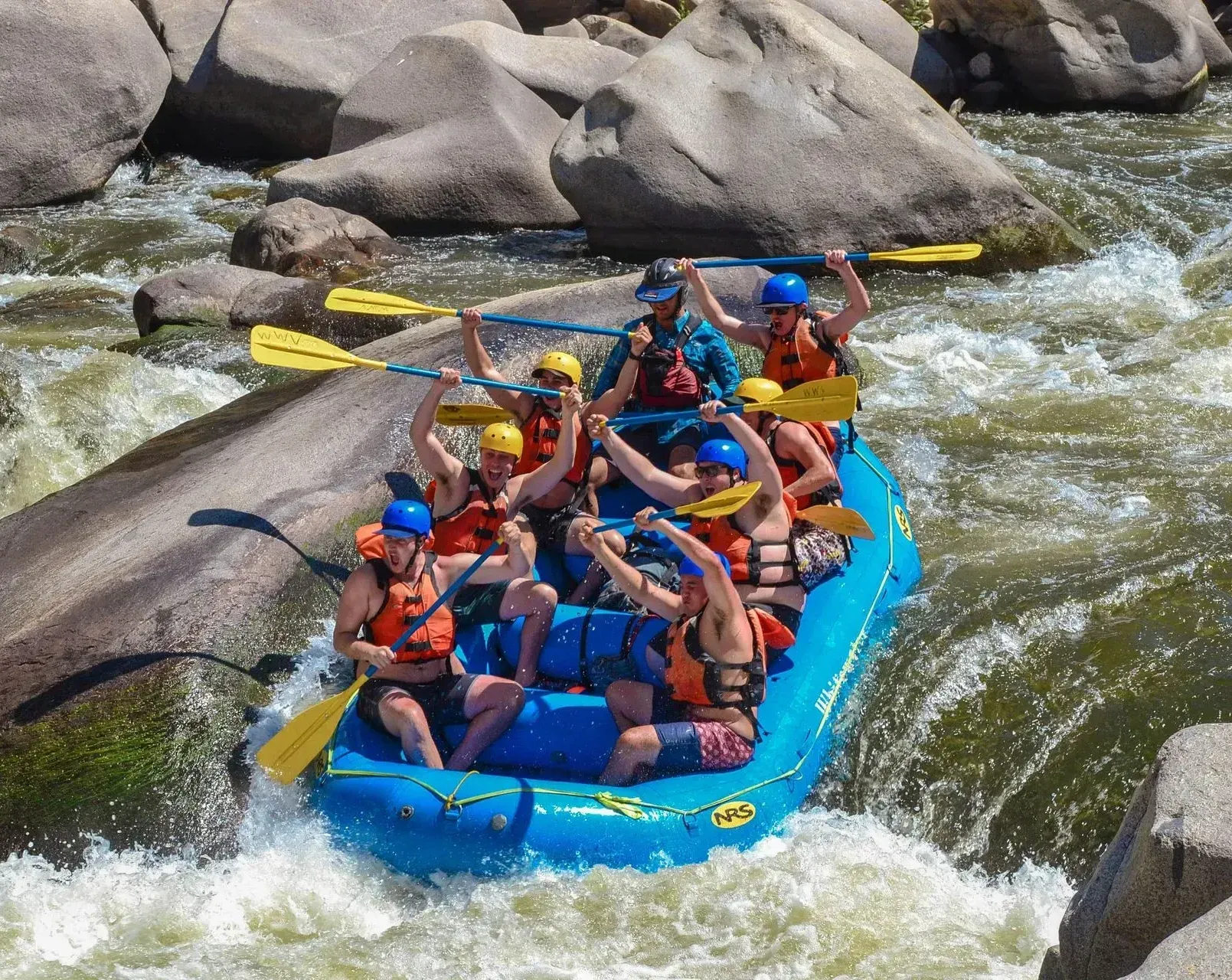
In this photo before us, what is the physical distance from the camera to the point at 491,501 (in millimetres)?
5695

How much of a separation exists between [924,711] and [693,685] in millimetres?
1038

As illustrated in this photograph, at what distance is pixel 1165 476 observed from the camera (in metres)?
7.27

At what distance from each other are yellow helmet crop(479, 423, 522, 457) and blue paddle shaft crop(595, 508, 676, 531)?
44cm

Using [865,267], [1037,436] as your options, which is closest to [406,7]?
[865,267]

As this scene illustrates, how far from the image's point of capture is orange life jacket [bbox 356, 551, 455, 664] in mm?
5027

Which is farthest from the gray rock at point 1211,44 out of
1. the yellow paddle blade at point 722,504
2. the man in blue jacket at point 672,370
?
the yellow paddle blade at point 722,504

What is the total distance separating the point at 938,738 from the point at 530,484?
73.7 inches

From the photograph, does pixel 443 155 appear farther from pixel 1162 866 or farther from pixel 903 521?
pixel 1162 866

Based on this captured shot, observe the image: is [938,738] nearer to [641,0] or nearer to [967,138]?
[967,138]

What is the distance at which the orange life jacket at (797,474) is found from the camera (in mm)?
6086

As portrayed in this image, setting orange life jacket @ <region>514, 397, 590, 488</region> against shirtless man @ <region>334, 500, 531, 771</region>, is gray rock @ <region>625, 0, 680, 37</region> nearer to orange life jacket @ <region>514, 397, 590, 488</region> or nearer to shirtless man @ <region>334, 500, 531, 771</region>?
orange life jacket @ <region>514, 397, 590, 488</region>

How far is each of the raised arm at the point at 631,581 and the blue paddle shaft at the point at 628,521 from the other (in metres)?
0.20

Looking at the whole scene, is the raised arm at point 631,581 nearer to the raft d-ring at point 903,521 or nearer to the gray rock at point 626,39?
the raft d-ring at point 903,521

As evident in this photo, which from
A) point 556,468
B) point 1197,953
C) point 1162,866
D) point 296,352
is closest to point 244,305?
point 296,352
